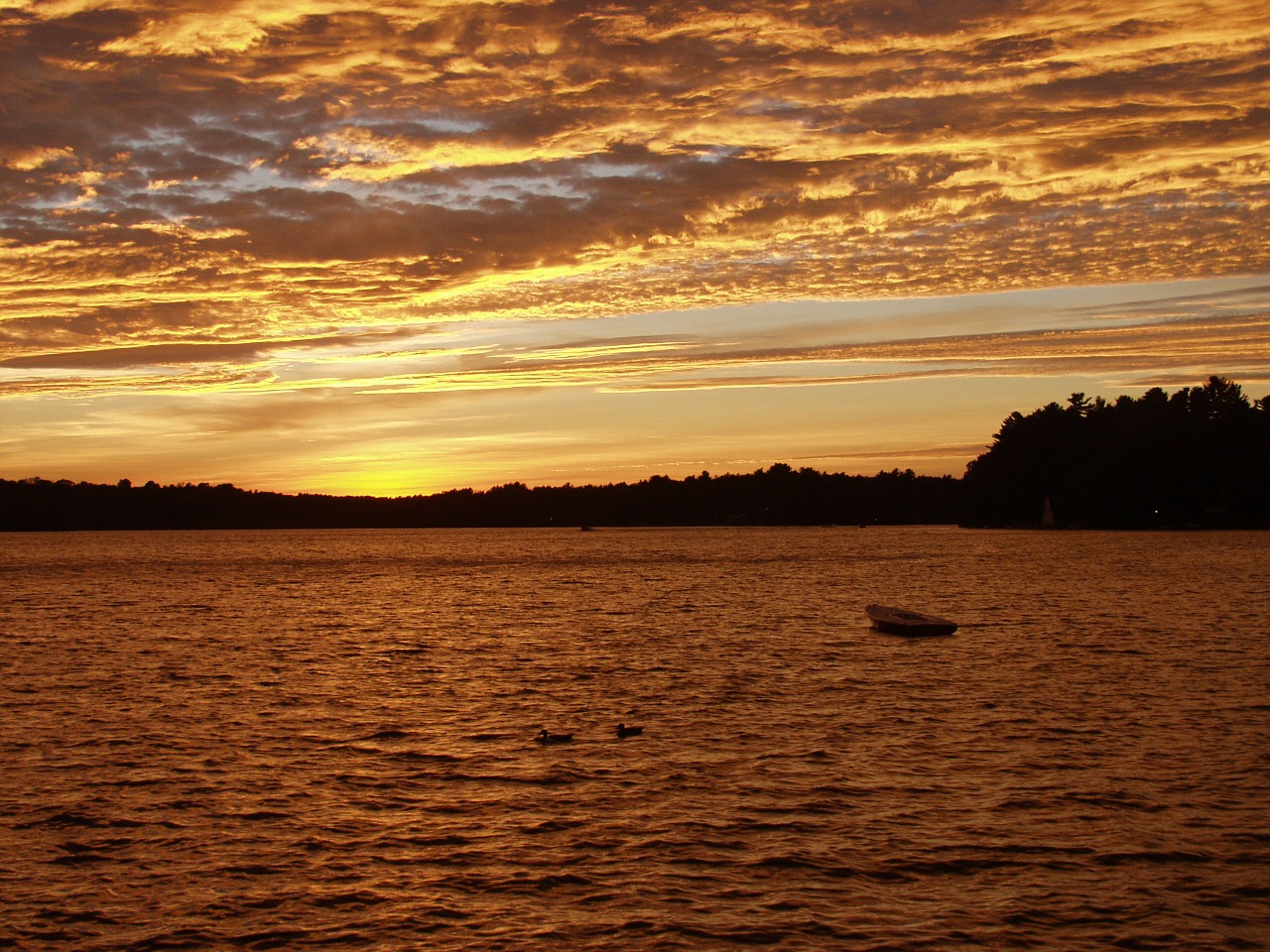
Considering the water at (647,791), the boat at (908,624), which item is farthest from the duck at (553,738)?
the boat at (908,624)

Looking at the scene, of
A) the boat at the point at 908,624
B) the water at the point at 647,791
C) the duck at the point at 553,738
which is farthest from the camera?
the boat at the point at 908,624

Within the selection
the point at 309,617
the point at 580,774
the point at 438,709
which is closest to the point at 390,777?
the point at 580,774

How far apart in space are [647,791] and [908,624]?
123 feet

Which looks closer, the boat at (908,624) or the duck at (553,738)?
the duck at (553,738)

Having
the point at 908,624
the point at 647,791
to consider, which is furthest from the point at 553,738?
the point at 908,624

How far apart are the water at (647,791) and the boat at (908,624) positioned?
1346 millimetres

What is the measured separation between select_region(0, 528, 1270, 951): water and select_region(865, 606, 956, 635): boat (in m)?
1.35

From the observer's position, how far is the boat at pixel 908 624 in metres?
63.5

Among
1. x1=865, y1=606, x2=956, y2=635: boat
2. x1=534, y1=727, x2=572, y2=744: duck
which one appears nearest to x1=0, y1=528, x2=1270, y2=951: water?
x1=534, y1=727, x2=572, y2=744: duck

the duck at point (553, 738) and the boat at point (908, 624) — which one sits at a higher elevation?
the boat at point (908, 624)

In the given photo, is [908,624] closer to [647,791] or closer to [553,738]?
[553,738]

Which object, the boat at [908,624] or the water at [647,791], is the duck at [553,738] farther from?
the boat at [908,624]

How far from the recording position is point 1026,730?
36.1m

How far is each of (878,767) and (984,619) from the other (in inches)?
1793
